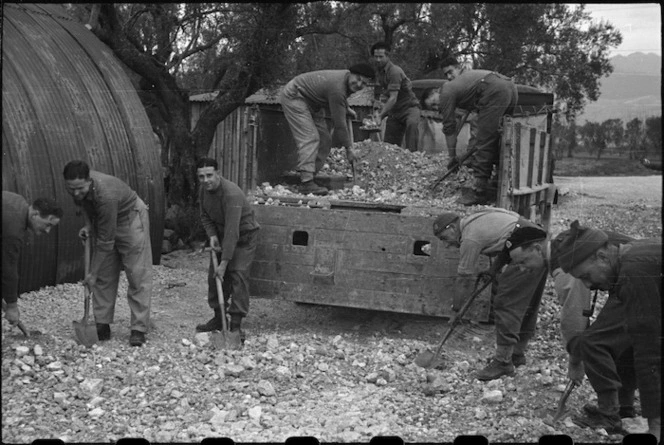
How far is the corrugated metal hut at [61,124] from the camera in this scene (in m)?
6.91

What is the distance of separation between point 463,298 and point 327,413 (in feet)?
5.74

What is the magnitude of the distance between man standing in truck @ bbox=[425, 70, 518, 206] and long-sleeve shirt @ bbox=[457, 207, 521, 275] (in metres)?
1.03

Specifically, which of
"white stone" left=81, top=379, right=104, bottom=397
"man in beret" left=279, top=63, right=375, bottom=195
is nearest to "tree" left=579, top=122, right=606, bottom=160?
"man in beret" left=279, top=63, right=375, bottom=195

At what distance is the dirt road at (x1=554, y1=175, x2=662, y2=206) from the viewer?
9.23 meters

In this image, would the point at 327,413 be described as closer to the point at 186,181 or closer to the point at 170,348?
the point at 170,348

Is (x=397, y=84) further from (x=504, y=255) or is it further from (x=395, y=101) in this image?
(x=504, y=255)

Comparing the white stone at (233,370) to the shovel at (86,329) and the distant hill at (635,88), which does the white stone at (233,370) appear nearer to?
the shovel at (86,329)

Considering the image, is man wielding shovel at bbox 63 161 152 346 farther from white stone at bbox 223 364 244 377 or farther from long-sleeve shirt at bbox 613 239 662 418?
long-sleeve shirt at bbox 613 239 662 418

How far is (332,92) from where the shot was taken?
7.56 meters

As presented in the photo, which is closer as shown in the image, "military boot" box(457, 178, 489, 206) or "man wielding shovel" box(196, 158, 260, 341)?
"man wielding shovel" box(196, 158, 260, 341)

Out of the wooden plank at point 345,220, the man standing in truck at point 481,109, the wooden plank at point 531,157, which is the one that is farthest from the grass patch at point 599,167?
the wooden plank at point 345,220

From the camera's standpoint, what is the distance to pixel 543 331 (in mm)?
7117

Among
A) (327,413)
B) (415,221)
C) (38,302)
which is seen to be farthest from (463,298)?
(38,302)

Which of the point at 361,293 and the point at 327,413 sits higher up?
the point at 361,293
